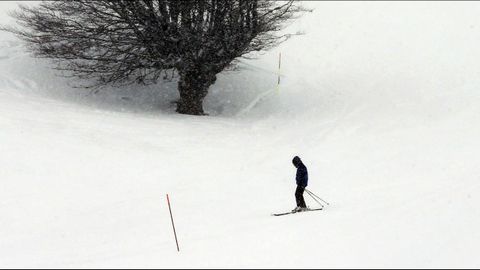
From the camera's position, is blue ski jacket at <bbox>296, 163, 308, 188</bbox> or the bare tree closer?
blue ski jacket at <bbox>296, 163, 308, 188</bbox>

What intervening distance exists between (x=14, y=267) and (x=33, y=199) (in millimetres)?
3984

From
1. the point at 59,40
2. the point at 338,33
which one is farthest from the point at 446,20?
the point at 59,40

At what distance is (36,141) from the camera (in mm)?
15977

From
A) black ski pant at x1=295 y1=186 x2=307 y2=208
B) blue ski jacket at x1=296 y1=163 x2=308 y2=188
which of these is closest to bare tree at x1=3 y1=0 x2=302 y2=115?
blue ski jacket at x1=296 y1=163 x2=308 y2=188

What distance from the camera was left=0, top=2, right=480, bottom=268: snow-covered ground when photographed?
1037cm

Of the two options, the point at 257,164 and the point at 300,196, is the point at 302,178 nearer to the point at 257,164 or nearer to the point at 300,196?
the point at 300,196

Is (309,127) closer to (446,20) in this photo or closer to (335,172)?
(335,172)

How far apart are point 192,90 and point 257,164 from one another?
6789mm

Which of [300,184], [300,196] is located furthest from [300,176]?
[300,196]

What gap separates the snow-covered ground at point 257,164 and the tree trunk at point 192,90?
1115 mm

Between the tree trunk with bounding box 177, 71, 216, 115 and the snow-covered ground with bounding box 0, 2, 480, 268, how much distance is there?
1115 millimetres

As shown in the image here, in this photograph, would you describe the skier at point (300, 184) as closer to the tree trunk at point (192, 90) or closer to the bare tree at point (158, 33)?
the bare tree at point (158, 33)

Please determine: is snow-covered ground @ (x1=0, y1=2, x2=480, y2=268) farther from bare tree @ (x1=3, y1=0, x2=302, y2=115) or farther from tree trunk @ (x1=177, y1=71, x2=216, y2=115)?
bare tree @ (x1=3, y1=0, x2=302, y2=115)

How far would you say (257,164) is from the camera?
17.3 m
